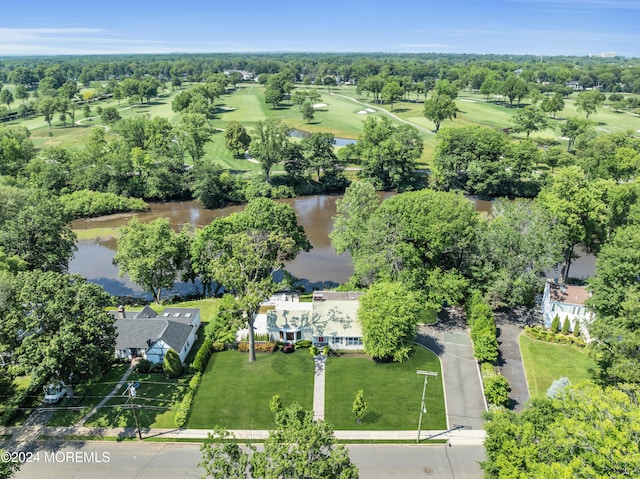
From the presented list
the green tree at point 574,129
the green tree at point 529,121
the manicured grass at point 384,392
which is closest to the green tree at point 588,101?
the green tree at point 574,129

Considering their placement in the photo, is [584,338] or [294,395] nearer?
[294,395]

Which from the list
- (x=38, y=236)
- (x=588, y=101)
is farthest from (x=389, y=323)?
(x=588, y=101)

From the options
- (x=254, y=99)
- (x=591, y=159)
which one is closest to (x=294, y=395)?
(x=591, y=159)

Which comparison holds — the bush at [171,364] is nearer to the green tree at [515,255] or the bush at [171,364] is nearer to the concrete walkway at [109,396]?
the concrete walkway at [109,396]

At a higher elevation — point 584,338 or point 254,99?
point 254,99

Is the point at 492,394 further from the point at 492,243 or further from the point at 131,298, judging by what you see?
the point at 131,298

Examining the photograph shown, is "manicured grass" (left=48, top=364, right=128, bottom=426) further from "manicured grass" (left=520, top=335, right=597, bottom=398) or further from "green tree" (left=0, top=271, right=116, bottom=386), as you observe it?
"manicured grass" (left=520, top=335, right=597, bottom=398)

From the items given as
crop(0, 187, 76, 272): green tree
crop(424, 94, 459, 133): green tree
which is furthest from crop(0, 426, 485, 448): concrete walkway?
crop(424, 94, 459, 133): green tree
